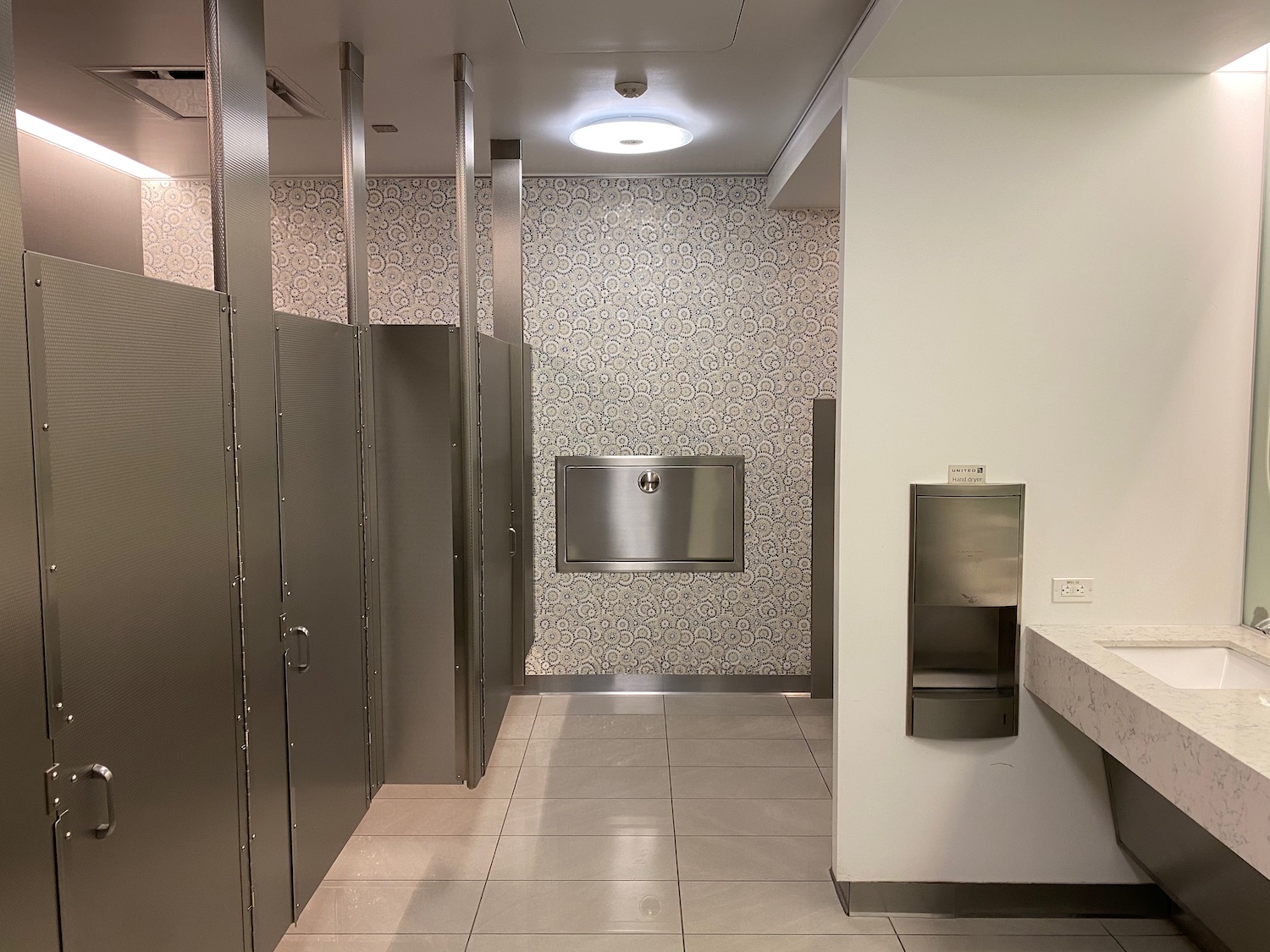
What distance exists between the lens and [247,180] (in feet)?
7.07

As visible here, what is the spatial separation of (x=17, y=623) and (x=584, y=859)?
2.25 metres

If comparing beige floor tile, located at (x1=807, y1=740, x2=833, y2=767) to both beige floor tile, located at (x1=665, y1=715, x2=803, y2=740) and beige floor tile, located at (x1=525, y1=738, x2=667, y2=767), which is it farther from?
beige floor tile, located at (x1=525, y1=738, x2=667, y2=767)

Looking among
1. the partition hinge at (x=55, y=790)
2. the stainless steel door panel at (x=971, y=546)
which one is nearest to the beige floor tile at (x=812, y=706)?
the stainless steel door panel at (x=971, y=546)

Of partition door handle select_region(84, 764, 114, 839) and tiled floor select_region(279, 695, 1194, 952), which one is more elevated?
partition door handle select_region(84, 764, 114, 839)

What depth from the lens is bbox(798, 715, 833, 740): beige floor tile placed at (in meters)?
4.36

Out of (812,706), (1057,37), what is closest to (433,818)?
(812,706)

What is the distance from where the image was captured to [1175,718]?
1983 mm

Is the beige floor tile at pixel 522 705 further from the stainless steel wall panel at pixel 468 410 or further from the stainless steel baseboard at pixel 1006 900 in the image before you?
the stainless steel baseboard at pixel 1006 900

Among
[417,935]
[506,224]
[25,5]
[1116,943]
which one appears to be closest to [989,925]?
[1116,943]

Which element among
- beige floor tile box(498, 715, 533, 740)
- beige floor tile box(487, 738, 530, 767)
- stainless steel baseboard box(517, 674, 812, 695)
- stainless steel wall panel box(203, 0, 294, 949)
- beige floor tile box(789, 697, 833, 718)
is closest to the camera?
stainless steel wall panel box(203, 0, 294, 949)

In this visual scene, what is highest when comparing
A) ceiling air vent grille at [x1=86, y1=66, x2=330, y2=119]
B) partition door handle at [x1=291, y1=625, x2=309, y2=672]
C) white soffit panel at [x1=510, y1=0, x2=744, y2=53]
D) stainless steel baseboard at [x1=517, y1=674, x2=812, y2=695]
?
ceiling air vent grille at [x1=86, y1=66, x2=330, y2=119]

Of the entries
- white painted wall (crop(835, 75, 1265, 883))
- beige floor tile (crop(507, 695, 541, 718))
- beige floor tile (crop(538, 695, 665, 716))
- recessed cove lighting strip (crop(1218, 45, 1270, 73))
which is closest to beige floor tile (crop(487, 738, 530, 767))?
beige floor tile (crop(507, 695, 541, 718))

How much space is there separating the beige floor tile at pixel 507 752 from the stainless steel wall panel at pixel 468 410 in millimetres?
493

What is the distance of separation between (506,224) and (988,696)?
9.54 feet
